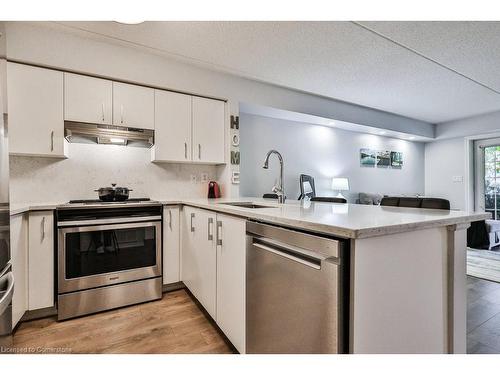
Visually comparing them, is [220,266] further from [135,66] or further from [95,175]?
[135,66]

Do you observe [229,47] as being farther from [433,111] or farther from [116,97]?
[433,111]

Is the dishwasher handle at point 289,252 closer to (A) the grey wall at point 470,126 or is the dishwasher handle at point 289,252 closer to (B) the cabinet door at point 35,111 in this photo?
(B) the cabinet door at point 35,111

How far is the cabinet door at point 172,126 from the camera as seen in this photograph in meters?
2.64

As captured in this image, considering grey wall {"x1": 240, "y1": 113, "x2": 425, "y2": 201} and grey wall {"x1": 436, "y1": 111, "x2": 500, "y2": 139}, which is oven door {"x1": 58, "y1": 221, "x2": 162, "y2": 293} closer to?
grey wall {"x1": 240, "y1": 113, "x2": 425, "y2": 201}

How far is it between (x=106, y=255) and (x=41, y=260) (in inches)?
17.2

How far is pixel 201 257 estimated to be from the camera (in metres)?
2.01

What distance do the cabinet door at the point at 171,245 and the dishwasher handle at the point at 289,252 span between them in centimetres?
142

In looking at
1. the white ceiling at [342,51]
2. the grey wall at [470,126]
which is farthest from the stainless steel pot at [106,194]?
the grey wall at [470,126]

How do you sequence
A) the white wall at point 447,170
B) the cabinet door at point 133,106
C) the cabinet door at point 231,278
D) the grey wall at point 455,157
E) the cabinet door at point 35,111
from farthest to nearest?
the white wall at point 447,170 < the grey wall at point 455,157 < the cabinet door at point 133,106 < the cabinet door at point 35,111 < the cabinet door at point 231,278

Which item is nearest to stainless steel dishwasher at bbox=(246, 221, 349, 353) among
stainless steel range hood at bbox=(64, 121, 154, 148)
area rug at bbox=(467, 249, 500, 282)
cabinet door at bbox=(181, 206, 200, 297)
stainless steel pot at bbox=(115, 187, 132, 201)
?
cabinet door at bbox=(181, 206, 200, 297)

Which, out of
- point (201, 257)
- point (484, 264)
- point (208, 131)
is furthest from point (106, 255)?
point (484, 264)

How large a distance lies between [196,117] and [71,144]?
126 cm

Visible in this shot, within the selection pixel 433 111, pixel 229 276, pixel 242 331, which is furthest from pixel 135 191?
pixel 433 111

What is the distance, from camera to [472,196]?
5.27 metres
